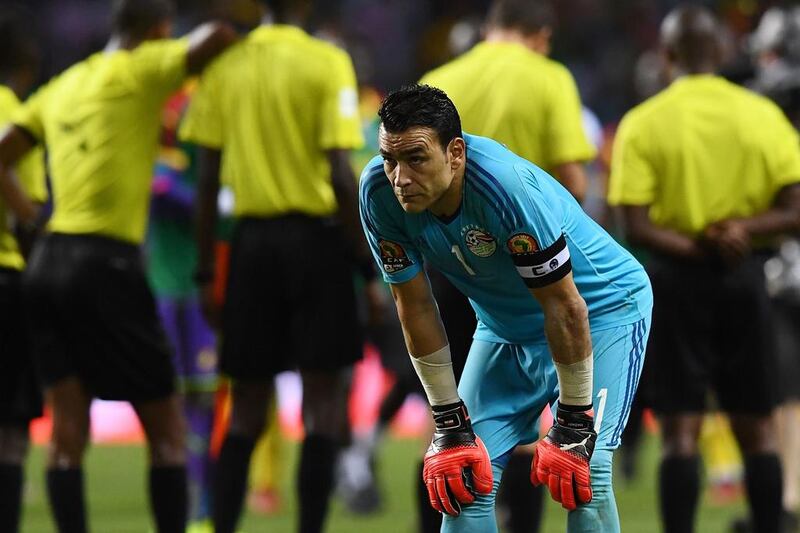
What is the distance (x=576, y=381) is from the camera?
4422 millimetres

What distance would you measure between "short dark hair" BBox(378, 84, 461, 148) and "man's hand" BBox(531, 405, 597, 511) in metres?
0.89

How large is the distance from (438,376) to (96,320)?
6.15 ft

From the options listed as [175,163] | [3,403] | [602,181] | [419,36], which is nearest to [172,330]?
[175,163]

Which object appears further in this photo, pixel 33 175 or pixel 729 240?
pixel 33 175

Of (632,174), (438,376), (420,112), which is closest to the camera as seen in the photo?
(420,112)

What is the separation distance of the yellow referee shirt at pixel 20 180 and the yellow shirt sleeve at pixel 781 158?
124 inches

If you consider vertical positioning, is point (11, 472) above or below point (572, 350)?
below

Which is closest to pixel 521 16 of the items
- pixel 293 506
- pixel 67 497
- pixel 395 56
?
pixel 67 497

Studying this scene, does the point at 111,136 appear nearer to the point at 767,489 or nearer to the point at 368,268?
the point at 368,268

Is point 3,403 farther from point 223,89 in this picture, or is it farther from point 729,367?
point 729,367

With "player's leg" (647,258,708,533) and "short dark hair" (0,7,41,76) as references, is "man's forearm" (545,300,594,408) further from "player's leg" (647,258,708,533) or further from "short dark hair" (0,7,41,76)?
"short dark hair" (0,7,41,76)

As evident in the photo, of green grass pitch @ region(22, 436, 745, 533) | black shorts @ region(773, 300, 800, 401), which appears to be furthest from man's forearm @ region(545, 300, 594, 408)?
black shorts @ region(773, 300, 800, 401)

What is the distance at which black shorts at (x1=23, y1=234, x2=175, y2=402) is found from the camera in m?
5.97

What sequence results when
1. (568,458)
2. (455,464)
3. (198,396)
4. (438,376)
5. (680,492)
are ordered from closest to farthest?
1. (568,458)
2. (455,464)
3. (438,376)
4. (680,492)
5. (198,396)
